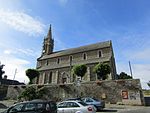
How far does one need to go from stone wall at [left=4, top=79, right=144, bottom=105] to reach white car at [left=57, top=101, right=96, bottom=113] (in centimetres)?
1314

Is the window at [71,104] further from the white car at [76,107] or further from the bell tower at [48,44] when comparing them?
the bell tower at [48,44]

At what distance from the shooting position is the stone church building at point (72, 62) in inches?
1492

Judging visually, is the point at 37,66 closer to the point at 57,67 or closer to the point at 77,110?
the point at 57,67

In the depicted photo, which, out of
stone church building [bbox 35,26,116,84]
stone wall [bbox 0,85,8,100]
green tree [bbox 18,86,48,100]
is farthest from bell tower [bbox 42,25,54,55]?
green tree [bbox 18,86,48,100]

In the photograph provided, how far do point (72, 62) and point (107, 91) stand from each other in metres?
A: 20.4

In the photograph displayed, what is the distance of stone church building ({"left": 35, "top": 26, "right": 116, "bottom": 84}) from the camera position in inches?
1492

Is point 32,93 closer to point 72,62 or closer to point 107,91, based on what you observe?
point 107,91

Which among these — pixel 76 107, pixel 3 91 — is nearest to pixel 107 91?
pixel 76 107

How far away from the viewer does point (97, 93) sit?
24625 millimetres

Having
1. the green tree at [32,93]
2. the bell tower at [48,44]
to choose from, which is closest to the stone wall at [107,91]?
the green tree at [32,93]

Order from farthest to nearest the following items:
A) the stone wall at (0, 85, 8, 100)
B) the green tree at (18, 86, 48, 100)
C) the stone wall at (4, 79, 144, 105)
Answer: the stone wall at (0, 85, 8, 100) → the green tree at (18, 86, 48, 100) → the stone wall at (4, 79, 144, 105)

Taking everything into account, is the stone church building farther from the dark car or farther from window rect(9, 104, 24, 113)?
window rect(9, 104, 24, 113)

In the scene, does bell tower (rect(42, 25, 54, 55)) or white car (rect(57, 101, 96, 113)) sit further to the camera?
bell tower (rect(42, 25, 54, 55))

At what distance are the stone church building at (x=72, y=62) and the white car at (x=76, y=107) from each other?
23757mm
